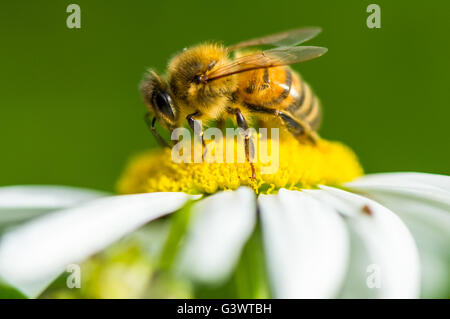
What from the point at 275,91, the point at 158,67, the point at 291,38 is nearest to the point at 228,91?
the point at 275,91

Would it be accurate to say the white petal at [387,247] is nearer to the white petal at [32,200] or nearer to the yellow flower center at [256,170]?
the yellow flower center at [256,170]

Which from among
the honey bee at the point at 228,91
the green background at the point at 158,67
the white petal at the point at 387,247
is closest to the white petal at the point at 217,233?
the white petal at the point at 387,247

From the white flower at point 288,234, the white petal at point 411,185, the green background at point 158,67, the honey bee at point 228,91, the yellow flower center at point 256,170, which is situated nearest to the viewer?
the white flower at point 288,234

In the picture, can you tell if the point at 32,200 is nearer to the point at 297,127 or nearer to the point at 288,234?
the point at 297,127

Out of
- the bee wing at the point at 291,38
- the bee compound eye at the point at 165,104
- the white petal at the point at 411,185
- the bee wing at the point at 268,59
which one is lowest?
the white petal at the point at 411,185

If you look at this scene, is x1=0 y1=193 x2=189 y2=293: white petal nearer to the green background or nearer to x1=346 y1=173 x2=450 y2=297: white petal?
x1=346 y1=173 x2=450 y2=297: white petal
